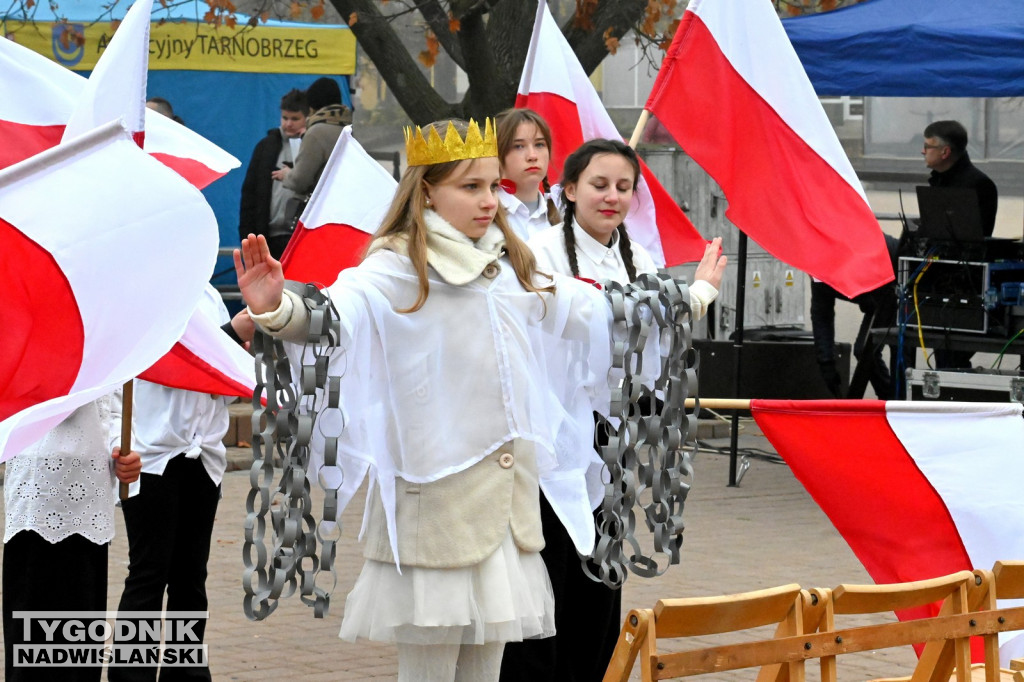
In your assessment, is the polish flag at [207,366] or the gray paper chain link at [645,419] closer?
the gray paper chain link at [645,419]

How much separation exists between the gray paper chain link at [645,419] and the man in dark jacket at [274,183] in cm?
701

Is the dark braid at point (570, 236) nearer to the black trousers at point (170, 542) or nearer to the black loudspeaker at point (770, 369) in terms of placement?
the black trousers at point (170, 542)

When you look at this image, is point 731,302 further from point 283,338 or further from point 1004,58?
point 283,338

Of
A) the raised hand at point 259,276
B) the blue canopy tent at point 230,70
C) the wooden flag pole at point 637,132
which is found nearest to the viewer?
the raised hand at point 259,276

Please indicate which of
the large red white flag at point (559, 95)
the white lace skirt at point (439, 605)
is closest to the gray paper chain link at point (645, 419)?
the white lace skirt at point (439, 605)

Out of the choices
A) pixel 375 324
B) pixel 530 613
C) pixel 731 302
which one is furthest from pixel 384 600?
pixel 731 302

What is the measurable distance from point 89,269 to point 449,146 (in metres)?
0.97

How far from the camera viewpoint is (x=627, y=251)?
210 inches

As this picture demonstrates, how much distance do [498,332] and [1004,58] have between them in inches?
241

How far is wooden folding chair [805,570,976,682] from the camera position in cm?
385

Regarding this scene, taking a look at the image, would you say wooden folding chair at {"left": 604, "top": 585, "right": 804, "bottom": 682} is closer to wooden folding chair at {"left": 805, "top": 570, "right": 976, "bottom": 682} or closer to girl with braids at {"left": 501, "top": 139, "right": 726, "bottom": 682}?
wooden folding chair at {"left": 805, "top": 570, "right": 976, "bottom": 682}

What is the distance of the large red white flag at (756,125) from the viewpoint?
5.96 metres

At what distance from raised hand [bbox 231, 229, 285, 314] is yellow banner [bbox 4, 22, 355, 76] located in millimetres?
9124

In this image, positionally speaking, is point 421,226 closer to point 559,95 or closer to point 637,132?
point 637,132
